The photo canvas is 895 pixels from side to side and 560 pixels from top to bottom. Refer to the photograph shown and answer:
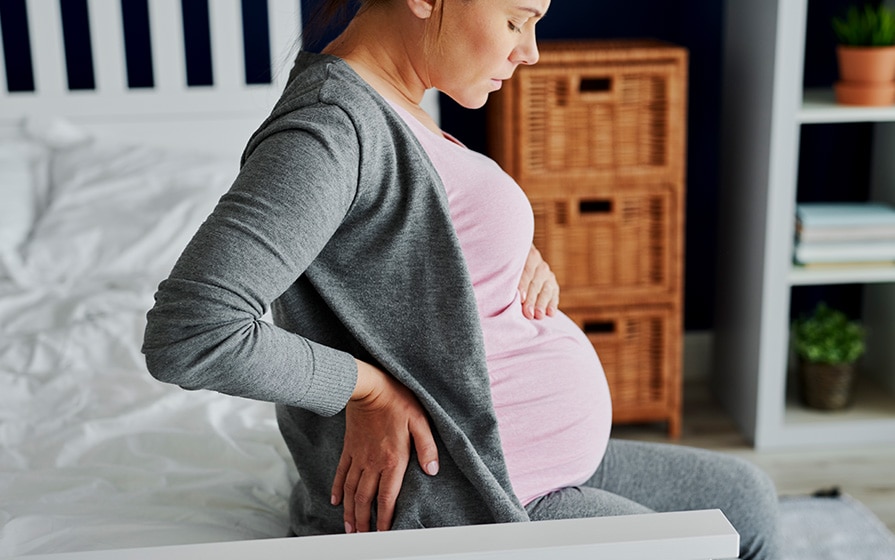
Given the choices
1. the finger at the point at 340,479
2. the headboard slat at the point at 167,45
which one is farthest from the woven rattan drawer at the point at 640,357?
the finger at the point at 340,479

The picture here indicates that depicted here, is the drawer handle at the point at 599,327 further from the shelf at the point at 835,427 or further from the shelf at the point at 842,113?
the shelf at the point at 842,113

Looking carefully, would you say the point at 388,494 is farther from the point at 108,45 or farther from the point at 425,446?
the point at 108,45

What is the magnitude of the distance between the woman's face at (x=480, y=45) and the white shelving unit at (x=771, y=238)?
142cm

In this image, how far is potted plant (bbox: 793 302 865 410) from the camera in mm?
2504

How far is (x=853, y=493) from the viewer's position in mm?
2246

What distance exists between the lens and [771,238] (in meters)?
2.34

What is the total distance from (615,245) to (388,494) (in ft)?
5.03

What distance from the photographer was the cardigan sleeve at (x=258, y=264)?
753 millimetres

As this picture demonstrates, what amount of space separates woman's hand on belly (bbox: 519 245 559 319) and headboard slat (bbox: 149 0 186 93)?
5.10 ft

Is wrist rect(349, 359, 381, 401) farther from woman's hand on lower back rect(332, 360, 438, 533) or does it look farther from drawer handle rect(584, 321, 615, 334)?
drawer handle rect(584, 321, 615, 334)

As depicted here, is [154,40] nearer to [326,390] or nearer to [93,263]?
[93,263]

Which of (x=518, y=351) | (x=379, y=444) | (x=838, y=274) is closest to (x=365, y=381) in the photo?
(x=379, y=444)

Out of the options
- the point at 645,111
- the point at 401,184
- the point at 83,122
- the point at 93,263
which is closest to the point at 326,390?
the point at 401,184

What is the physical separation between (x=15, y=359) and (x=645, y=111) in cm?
142
